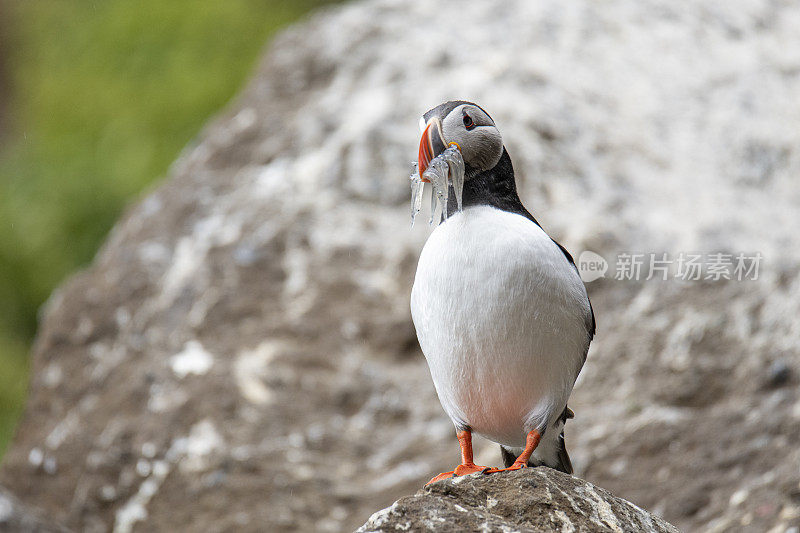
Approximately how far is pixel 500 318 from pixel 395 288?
2549 millimetres

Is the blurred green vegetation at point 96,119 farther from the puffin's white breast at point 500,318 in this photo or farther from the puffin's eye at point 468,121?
the puffin's eye at point 468,121

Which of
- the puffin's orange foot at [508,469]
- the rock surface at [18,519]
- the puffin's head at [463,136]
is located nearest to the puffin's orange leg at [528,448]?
the puffin's orange foot at [508,469]

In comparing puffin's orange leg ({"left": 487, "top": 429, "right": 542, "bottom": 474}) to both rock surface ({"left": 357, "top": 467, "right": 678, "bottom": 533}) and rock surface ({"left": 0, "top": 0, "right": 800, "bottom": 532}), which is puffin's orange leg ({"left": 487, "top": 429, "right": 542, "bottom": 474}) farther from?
rock surface ({"left": 0, "top": 0, "right": 800, "bottom": 532})

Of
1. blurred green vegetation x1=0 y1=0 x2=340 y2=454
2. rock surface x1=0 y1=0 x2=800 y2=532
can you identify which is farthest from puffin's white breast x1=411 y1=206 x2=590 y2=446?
blurred green vegetation x1=0 y1=0 x2=340 y2=454

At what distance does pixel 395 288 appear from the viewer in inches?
223

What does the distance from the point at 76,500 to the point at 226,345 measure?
114 cm

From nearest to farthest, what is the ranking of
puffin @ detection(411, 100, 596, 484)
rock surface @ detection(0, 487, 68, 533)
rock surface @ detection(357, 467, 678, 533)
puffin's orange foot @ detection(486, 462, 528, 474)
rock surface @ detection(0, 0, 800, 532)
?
rock surface @ detection(357, 467, 678, 533) → puffin's orange foot @ detection(486, 462, 528, 474) → puffin @ detection(411, 100, 596, 484) → rock surface @ detection(0, 487, 68, 533) → rock surface @ detection(0, 0, 800, 532)

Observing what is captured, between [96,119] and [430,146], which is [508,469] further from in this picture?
[96,119]

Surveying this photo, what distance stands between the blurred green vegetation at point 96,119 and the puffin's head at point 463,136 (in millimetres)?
7887

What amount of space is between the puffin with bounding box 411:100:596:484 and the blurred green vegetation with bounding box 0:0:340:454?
25.3 feet

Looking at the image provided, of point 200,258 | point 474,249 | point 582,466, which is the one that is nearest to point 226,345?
point 200,258

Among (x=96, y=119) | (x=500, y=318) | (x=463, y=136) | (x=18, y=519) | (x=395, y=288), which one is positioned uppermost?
(x=463, y=136)

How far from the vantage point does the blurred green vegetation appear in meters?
10.5

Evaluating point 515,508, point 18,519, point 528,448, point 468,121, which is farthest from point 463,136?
point 18,519
